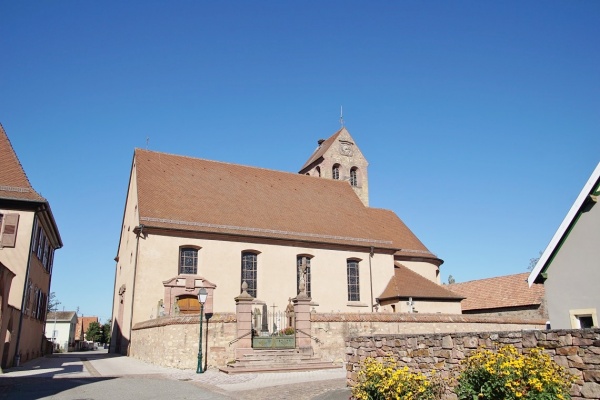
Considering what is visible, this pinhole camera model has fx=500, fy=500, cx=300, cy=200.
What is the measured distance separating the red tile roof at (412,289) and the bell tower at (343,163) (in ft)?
35.2

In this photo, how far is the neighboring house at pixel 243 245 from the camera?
24.3m

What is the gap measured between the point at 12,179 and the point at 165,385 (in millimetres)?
11848

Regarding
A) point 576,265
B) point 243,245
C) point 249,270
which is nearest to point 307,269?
point 249,270

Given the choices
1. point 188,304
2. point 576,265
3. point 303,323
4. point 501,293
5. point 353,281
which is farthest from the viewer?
point 501,293

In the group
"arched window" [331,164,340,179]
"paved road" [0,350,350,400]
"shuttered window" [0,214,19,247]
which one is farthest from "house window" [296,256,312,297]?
"shuttered window" [0,214,19,247]

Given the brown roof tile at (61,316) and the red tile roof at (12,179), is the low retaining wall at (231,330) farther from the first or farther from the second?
the brown roof tile at (61,316)

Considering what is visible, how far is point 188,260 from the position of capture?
986 inches

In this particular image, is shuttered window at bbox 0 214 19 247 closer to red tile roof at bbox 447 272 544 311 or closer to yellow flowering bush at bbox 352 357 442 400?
yellow flowering bush at bbox 352 357 442 400

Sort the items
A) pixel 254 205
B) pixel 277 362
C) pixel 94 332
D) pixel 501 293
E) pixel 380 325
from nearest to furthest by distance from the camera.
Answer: pixel 277 362, pixel 380 325, pixel 254 205, pixel 501 293, pixel 94 332

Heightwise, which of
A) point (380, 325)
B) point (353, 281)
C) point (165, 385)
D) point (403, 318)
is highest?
point (353, 281)

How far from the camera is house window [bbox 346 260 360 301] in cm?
2875

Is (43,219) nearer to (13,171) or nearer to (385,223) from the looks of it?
(13,171)

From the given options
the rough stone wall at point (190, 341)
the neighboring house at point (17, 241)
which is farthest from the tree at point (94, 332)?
the rough stone wall at point (190, 341)

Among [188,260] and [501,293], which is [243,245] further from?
[501,293]
